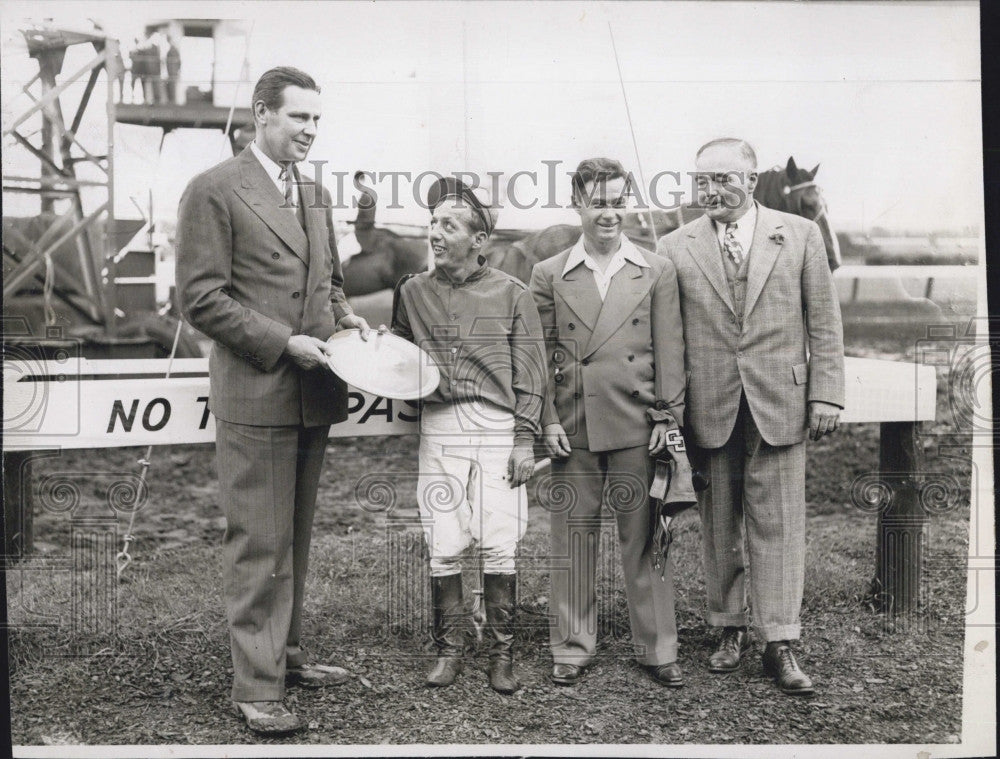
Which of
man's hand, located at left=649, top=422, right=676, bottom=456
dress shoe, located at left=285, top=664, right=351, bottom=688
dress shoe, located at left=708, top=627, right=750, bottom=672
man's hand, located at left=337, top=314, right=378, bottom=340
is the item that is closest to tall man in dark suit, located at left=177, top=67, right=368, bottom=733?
man's hand, located at left=337, top=314, right=378, bottom=340

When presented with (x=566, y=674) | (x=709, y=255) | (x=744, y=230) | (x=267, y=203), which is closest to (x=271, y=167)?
(x=267, y=203)

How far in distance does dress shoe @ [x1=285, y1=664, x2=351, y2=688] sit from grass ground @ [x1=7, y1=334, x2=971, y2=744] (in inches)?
1.5

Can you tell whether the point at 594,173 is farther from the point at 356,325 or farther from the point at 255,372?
the point at 255,372

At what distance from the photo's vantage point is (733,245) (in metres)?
3.79

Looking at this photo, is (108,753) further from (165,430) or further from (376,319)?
(376,319)

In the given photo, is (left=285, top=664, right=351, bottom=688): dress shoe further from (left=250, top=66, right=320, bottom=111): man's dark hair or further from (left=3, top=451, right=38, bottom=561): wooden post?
(left=250, top=66, right=320, bottom=111): man's dark hair

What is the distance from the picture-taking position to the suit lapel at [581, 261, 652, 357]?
12.0ft

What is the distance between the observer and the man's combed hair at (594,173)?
3.66 meters

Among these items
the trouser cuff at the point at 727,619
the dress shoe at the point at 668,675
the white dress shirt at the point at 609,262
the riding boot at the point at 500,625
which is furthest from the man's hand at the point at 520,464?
the trouser cuff at the point at 727,619

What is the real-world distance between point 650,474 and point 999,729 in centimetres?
156

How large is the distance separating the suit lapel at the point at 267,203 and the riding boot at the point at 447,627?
122 centimetres

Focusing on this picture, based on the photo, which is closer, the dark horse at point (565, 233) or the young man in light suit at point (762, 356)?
the young man in light suit at point (762, 356)

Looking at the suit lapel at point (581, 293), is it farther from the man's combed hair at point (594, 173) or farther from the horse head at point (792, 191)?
the horse head at point (792, 191)

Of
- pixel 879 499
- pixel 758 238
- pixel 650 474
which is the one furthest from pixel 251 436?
pixel 879 499
